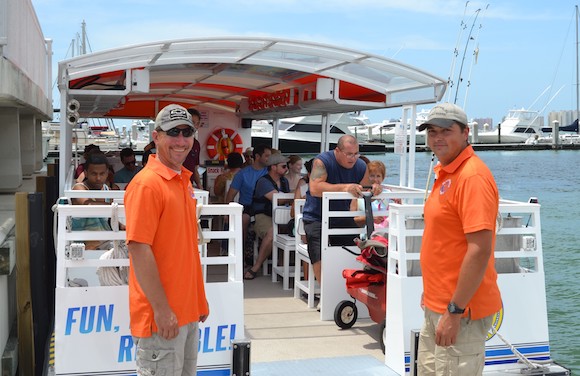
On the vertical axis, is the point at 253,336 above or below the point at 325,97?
below

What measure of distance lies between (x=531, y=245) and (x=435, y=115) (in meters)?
1.97

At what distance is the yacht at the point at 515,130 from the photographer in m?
77.8

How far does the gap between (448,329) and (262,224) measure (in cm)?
549

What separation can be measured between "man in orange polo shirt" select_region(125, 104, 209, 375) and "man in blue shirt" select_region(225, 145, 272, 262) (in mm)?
5275

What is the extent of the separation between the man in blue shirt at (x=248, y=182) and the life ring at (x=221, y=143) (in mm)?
4693

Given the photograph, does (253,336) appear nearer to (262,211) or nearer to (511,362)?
→ (511,362)

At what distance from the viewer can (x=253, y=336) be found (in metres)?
5.98

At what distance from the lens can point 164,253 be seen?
3314mm

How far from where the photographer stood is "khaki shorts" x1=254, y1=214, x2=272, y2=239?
8.66 meters

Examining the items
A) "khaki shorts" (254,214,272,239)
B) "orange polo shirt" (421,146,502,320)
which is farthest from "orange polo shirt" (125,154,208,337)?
"khaki shorts" (254,214,272,239)

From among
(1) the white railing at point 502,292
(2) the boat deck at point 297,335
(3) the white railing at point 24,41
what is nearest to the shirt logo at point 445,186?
(1) the white railing at point 502,292

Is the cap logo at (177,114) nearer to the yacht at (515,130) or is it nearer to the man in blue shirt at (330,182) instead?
the man in blue shirt at (330,182)

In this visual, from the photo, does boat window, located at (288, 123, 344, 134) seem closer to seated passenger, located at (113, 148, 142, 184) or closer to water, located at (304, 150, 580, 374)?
water, located at (304, 150, 580, 374)

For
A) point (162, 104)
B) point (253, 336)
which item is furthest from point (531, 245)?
point (162, 104)
